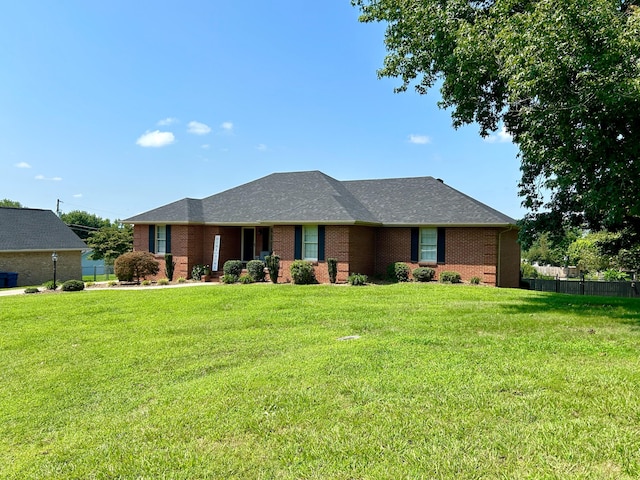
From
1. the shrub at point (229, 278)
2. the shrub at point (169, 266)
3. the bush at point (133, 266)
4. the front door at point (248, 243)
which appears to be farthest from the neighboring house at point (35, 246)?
the shrub at point (229, 278)

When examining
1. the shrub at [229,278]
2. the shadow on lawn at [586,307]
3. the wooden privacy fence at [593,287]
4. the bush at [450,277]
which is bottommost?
the wooden privacy fence at [593,287]

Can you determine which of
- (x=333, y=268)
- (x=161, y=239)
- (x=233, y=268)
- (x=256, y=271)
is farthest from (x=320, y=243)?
(x=161, y=239)

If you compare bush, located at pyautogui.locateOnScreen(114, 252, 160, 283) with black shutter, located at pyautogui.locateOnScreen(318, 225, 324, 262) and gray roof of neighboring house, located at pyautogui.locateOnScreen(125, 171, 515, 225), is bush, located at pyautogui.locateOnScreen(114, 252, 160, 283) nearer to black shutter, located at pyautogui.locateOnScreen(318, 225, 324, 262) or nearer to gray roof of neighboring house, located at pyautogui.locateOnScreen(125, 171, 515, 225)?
gray roof of neighboring house, located at pyautogui.locateOnScreen(125, 171, 515, 225)

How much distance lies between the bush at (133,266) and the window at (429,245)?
13926mm

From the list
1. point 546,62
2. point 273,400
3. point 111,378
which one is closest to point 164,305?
point 111,378

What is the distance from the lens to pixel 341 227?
→ 19.5 meters

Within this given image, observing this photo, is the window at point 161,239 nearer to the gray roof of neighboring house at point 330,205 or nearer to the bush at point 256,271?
the gray roof of neighboring house at point 330,205

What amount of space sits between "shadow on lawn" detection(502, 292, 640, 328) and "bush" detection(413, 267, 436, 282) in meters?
5.73

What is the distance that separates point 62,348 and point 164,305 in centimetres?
466

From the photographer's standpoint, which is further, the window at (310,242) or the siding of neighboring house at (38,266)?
the siding of neighboring house at (38,266)

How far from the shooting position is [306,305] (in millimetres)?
12594

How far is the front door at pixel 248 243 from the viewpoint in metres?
24.7

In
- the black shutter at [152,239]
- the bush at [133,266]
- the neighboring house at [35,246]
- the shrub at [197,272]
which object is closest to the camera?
the bush at [133,266]

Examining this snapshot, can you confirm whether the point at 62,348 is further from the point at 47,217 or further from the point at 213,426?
the point at 47,217
